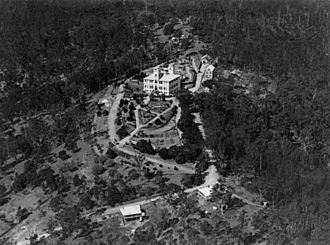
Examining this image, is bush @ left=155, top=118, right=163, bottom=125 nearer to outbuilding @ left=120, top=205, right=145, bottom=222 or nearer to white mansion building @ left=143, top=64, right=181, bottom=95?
white mansion building @ left=143, top=64, right=181, bottom=95

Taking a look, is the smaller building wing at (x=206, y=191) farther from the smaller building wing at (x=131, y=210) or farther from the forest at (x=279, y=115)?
the smaller building wing at (x=131, y=210)

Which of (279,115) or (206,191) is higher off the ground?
(279,115)

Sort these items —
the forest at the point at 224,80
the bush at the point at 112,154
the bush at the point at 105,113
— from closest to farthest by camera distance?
the forest at the point at 224,80
the bush at the point at 112,154
the bush at the point at 105,113

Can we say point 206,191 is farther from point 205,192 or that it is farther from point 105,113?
point 105,113

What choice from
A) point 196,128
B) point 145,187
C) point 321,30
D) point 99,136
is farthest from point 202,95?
point 321,30

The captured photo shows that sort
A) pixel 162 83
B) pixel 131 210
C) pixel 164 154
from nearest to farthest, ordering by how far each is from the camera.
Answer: pixel 131 210
pixel 164 154
pixel 162 83

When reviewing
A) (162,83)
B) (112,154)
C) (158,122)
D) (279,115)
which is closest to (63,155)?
(112,154)

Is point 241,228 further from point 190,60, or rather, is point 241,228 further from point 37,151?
point 190,60

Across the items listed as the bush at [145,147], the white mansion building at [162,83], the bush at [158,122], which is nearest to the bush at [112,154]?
the bush at [145,147]
